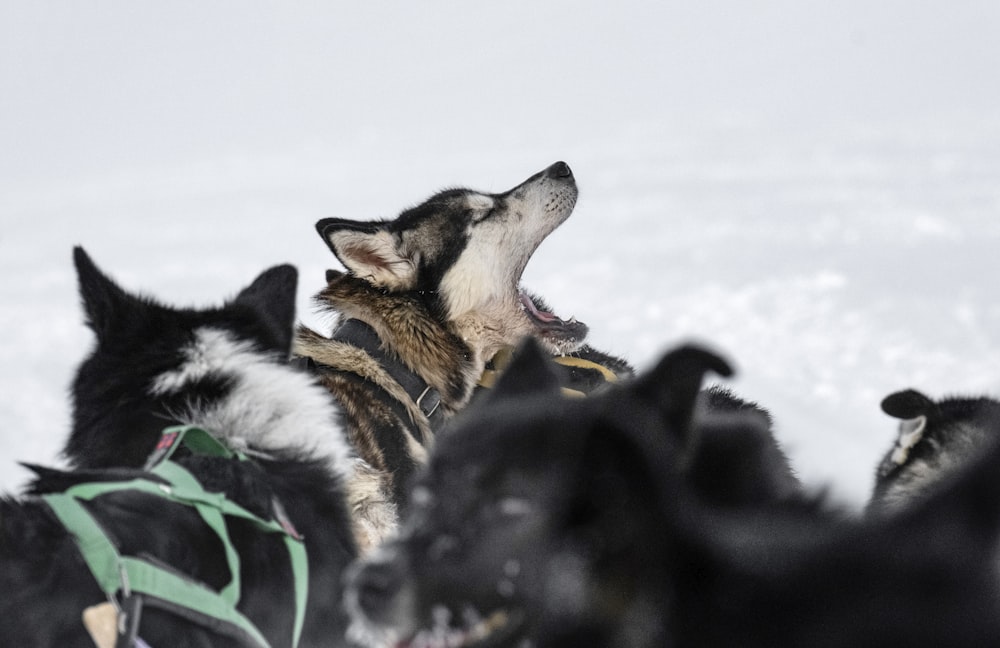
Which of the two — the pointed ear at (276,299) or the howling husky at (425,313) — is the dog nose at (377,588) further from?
the howling husky at (425,313)

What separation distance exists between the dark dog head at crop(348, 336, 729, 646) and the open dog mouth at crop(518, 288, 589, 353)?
2805mm

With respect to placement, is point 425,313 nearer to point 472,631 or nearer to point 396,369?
point 396,369

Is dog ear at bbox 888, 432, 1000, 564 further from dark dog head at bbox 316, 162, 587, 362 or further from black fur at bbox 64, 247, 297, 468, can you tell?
dark dog head at bbox 316, 162, 587, 362

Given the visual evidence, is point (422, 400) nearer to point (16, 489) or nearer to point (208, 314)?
point (208, 314)

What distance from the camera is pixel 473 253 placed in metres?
3.92

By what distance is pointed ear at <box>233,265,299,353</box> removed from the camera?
7.87ft

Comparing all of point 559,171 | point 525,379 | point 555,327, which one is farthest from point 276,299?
point 559,171

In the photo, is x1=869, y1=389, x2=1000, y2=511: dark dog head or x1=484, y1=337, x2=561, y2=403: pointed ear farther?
x1=869, y1=389, x2=1000, y2=511: dark dog head

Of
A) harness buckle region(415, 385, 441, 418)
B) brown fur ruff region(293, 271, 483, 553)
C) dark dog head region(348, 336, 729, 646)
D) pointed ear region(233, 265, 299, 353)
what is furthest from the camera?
harness buckle region(415, 385, 441, 418)

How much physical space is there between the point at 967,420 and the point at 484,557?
1.63 m

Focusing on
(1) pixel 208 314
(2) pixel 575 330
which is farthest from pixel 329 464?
(2) pixel 575 330

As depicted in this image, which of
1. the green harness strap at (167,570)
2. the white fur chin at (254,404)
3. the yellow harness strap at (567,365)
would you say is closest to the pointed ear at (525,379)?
the green harness strap at (167,570)

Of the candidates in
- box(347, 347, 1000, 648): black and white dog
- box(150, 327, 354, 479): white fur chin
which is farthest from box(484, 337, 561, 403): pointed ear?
box(150, 327, 354, 479): white fur chin

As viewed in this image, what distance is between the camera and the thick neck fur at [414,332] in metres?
3.63
